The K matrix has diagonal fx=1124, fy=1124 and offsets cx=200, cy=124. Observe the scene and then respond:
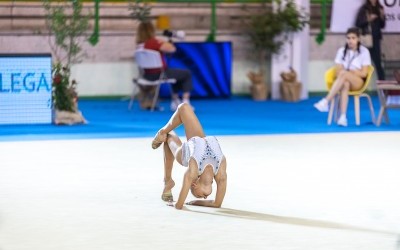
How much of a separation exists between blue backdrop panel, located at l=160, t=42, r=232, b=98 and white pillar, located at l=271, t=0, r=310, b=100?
824 millimetres

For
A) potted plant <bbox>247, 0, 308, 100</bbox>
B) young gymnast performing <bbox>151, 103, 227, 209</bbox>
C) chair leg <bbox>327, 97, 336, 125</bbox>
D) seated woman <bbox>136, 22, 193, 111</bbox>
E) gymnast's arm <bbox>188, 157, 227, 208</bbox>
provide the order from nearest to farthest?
young gymnast performing <bbox>151, 103, 227, 209</bbox> → gymnast's arm <bbox>188, 157, 227, 208</bbox> → chair leg <bbox>327, 97, 336, 125</bbox> → seated woman <bbox>136, 22, 193, 111</bbox> → potted plant <bbox>247, 0, 308, 100</bbox>

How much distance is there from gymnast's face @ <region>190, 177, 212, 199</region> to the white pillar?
1233 centimetres

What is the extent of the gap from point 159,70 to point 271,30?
3197 mm

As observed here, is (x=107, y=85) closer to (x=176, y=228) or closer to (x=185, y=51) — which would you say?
(x=185, y=51)

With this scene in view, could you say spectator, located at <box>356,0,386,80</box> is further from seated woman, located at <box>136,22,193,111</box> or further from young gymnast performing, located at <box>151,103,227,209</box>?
young gymnast performing, located at <box>151,103,227,209</box>

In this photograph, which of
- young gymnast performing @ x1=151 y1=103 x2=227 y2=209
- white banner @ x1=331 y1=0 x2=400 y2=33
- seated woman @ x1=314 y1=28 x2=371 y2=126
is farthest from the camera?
white banner @ x1=331 y1=0 x2=400 y2=33

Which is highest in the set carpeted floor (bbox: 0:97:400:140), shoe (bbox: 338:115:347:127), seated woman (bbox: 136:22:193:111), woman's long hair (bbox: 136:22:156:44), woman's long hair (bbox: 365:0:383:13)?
woman's long hair (bbox: 365:0:383:13)

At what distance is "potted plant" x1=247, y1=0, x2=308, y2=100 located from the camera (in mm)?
19703

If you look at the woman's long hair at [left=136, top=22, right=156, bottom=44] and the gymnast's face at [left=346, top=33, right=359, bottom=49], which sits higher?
the gymnast's face at [left=346, top=33, right=359, bottom=49]

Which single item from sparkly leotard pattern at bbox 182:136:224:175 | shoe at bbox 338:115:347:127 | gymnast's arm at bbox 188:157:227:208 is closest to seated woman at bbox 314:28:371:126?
shoe at bbox 338:115:347:127

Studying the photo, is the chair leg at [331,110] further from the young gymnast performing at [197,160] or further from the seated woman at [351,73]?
the young gymnast performing at [197,160]

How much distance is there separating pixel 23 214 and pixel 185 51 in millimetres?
12017

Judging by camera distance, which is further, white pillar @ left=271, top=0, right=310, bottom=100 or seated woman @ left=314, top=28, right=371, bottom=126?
white pillar @ left=271, top=0, right=310, bottom=100

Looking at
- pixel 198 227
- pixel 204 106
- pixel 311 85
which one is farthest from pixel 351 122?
pixel 198 227
